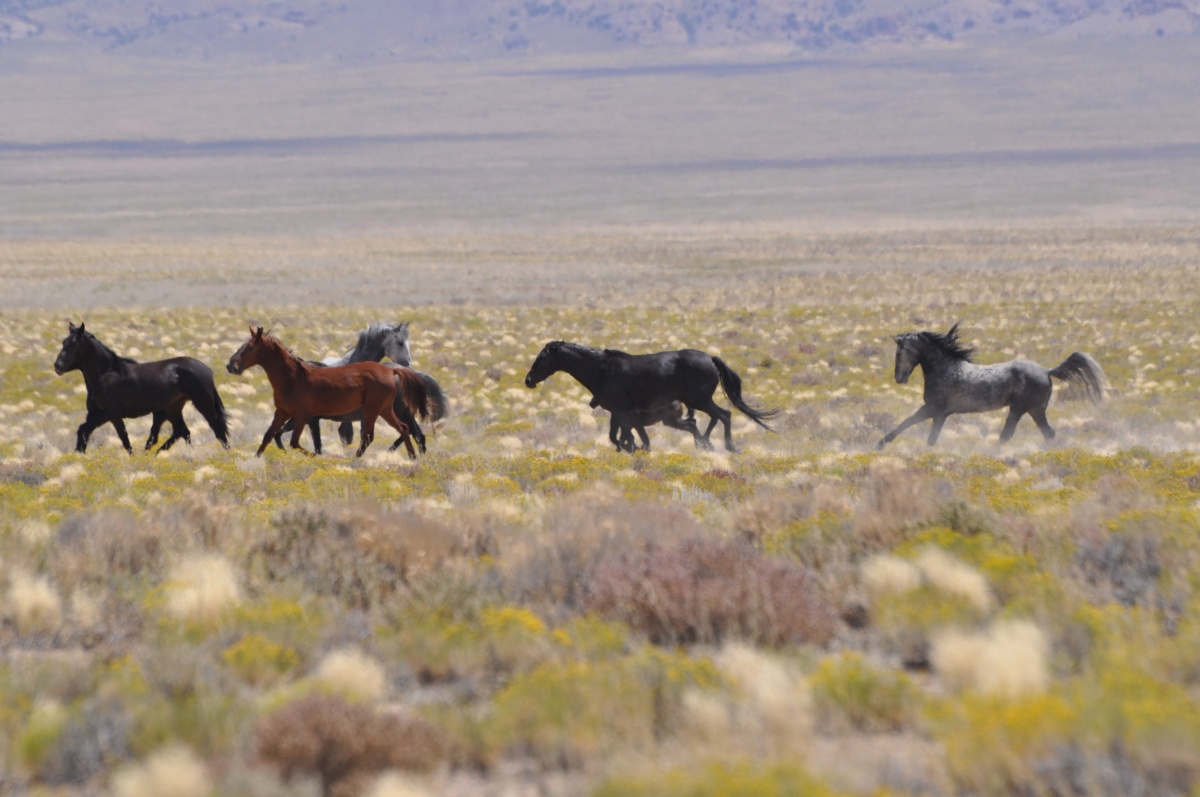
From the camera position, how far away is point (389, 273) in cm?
6116

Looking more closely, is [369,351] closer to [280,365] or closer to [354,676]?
[280,365]

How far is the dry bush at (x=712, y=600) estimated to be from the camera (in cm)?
639

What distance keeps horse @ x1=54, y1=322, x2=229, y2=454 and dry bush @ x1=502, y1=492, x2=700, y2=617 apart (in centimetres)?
765

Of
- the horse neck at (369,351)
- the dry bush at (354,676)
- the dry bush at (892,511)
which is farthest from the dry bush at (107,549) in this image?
the horse neck at (369,351)

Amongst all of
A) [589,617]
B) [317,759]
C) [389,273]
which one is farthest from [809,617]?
[389,273]

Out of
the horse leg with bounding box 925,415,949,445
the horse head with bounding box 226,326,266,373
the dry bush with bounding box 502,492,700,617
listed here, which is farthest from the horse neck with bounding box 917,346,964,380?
the horse head with bounding box 226,326,266,373

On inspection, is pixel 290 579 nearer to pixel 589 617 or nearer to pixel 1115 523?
→ pixel 589 617

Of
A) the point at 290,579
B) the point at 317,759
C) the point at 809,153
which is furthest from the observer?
the point at 809,153

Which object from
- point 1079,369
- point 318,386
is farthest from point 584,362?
point 1079,369

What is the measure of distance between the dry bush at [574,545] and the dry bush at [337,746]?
6.55 ft

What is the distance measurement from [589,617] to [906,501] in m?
3.17

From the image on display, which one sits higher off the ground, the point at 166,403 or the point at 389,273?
the point at 166,403

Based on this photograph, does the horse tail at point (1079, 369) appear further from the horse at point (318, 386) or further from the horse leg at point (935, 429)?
the horse at point (318, 386)

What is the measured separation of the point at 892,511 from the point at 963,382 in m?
8.42
